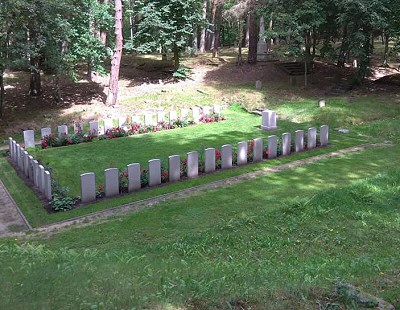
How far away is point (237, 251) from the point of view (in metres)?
7.84

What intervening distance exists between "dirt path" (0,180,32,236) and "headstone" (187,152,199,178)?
487cm

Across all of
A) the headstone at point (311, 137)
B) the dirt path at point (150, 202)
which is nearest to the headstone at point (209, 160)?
the dirt path at point (150, 202)

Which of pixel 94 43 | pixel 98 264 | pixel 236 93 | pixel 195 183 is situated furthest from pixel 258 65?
pixel 98 264

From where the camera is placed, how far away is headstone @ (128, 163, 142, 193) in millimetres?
11328

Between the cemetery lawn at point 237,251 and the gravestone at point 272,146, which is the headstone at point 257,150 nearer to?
the gravestone at point 272,146

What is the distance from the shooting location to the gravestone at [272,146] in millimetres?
14328

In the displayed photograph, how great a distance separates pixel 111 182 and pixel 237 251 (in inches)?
181

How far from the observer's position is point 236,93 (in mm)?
24641

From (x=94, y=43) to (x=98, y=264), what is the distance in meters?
18.5

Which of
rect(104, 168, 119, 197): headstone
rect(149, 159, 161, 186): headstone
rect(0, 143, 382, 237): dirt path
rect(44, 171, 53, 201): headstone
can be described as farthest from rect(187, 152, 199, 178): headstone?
rect(44, 171, 53, 201): headstone

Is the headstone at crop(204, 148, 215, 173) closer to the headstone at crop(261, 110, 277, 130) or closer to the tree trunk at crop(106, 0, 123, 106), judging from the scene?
the headstone at crop(261, 110, 277, 130)

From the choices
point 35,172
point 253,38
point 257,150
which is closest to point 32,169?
point 35,172

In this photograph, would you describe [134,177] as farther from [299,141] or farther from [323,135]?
[323,135]

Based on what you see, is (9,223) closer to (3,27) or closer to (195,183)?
(195,183)
